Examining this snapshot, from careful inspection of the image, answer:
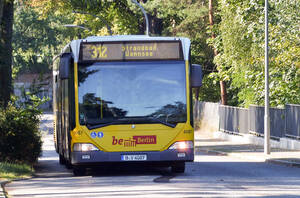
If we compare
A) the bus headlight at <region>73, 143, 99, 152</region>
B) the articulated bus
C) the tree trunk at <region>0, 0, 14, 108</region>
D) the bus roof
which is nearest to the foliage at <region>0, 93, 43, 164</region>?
the tree trunk at <region>0, 0, 14, 108</region>

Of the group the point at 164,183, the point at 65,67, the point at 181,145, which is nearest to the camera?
the point at 164,183

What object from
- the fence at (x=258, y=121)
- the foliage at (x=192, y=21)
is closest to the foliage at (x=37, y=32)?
the foliage at (x=192, y=21)

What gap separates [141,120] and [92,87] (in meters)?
1.28

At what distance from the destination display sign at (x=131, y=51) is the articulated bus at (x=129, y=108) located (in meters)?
0.02

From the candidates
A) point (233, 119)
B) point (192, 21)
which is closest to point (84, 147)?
point (233, 119)

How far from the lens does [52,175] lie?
759 inches

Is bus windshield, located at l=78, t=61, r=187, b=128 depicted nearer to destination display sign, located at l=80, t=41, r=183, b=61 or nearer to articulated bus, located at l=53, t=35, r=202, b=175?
articulated bus, located at l=53, t=35, r=202, b=175

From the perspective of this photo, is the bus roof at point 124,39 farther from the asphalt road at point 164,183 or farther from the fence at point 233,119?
the fence at point 233,119

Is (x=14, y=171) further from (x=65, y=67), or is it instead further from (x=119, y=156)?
(x=65, y=67)

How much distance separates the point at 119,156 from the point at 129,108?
3.47 ft

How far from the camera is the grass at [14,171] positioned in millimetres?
17828

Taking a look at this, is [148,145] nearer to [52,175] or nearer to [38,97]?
[52,175]

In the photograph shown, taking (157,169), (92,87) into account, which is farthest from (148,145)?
(157,169)

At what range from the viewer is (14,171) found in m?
18.5
